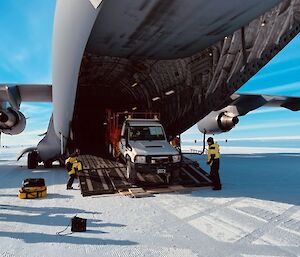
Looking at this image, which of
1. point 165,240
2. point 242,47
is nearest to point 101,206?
point 165,240

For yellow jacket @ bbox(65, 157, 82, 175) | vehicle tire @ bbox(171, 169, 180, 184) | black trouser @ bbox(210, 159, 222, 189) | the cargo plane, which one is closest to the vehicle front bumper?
vehicle tire @ bbox(171, 169, 180, 184)

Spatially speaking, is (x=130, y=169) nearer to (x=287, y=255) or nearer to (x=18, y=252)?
(x=18, y=252)

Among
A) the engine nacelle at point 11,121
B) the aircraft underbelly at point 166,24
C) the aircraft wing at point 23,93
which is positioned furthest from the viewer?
the engine nacelle at point 11,121

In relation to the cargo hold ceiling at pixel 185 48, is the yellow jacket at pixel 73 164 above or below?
below

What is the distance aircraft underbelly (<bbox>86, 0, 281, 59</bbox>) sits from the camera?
680 cm

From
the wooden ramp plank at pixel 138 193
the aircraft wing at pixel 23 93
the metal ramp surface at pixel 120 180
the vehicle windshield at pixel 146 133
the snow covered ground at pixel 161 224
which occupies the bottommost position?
the snow covered ground at pixel 161 224

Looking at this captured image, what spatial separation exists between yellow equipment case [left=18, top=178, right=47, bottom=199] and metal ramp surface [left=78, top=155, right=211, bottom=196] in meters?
1.20

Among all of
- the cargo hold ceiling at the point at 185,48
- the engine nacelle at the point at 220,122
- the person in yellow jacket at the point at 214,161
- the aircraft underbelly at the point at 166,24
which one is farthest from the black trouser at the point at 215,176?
the engine nacelle at the point at 220,122

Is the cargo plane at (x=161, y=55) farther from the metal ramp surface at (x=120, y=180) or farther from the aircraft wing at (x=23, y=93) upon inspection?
the metal ramp surface at (x=120, y=180)

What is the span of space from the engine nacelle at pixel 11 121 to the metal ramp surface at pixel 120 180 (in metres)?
6.42

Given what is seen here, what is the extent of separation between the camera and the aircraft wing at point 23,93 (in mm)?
13883

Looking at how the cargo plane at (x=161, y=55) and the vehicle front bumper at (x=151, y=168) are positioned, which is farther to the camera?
the vehicle front bumper at (x=151, y=168)

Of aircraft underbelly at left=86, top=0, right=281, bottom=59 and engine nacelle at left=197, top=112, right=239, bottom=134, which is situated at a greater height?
aircraft underbelly at left=86, top=0, right=281, bottom=59

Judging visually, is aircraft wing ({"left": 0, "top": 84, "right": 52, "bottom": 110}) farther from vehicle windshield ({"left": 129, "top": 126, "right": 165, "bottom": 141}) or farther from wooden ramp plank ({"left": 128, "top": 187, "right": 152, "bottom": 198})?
wooden ramp plank ({"left": 128, "top": 187, "right": 152, "bottom": 198})
